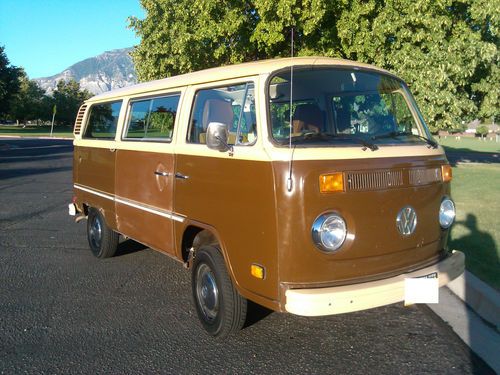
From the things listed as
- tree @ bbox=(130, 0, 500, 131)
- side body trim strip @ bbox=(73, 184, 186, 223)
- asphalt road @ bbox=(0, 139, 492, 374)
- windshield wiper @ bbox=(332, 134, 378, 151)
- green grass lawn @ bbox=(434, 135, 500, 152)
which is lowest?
green grass lawn @ bbox=(434, 135, 500, 152)

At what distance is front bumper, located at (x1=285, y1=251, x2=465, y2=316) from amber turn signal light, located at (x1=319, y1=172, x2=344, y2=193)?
2.18ft

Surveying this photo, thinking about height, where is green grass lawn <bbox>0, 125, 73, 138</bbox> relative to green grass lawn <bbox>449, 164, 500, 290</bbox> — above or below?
above

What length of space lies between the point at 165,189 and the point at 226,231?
1.09 metres

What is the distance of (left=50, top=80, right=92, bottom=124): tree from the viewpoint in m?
79.8

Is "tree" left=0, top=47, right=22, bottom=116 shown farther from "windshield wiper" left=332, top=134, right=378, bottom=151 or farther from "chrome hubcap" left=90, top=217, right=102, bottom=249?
"windshield wiper" left=332, top=134, right=378, bottom=151

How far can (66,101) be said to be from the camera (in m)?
80.8

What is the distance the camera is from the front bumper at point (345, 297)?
2.98 m

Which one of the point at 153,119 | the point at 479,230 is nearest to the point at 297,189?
the point at 153,119

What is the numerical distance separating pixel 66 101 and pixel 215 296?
84607 millimetres

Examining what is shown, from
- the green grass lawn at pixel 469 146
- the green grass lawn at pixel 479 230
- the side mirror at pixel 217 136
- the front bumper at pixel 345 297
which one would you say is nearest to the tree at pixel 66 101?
the green grass lawn at pixel 469 146

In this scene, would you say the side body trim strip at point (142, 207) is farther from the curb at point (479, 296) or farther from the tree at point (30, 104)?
the tree at point (30, 104)

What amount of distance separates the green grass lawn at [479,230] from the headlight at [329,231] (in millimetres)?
2385

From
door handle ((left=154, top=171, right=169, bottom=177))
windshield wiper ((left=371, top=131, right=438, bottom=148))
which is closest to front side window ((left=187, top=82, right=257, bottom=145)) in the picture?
door handle ((left=154, top=171, right=169, bottom=177))

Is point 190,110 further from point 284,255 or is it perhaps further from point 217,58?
point 217,58
